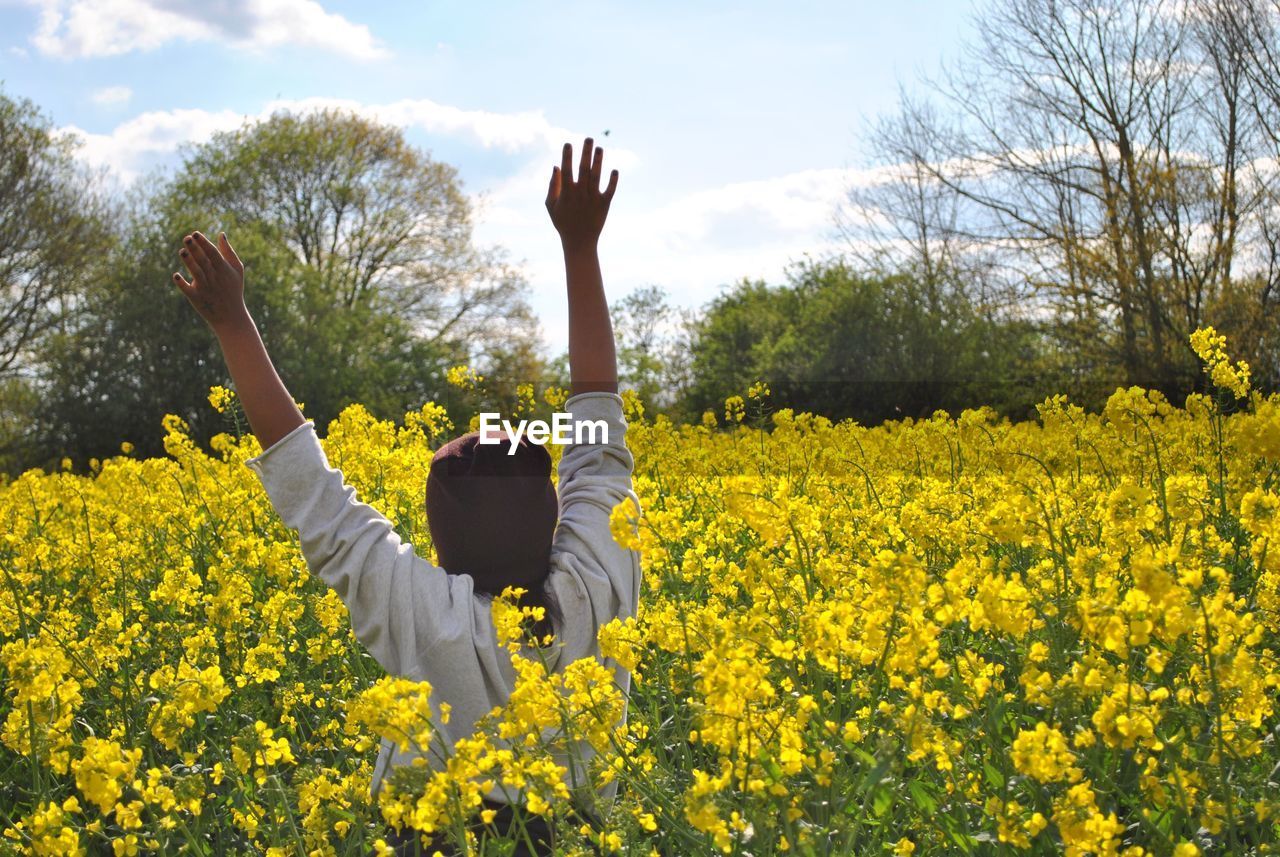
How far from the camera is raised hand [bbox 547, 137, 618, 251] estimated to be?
2889mm

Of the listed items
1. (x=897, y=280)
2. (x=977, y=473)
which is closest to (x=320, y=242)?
(x=897, y=280)

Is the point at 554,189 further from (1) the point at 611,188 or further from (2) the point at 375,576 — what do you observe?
(2) the point at 375,576

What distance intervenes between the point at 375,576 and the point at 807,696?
2.98ft

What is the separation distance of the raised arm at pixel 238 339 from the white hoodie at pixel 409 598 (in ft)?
0.21

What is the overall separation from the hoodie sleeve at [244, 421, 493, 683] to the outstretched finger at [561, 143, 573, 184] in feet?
2.65

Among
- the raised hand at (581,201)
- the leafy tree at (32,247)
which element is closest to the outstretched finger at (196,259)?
the raised hand at (581,201)

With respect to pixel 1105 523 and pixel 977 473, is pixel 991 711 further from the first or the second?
pixel 977 473

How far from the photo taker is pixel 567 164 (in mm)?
2842

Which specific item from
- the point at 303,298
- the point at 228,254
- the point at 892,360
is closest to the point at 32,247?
the point at 303,298

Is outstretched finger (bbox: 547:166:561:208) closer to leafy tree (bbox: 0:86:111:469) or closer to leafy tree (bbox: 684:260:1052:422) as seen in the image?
leafy tree (bbox: 684:260:1052:422)

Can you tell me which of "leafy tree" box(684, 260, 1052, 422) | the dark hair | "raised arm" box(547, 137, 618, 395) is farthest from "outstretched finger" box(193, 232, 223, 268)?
"leafy tree" box(684, 260, 1052, 422)

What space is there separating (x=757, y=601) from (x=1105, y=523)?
4.29 ft

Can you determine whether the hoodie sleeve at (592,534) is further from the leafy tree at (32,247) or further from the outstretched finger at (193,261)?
the leafy tree at (32,247)

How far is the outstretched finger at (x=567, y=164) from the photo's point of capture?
2807 mm
